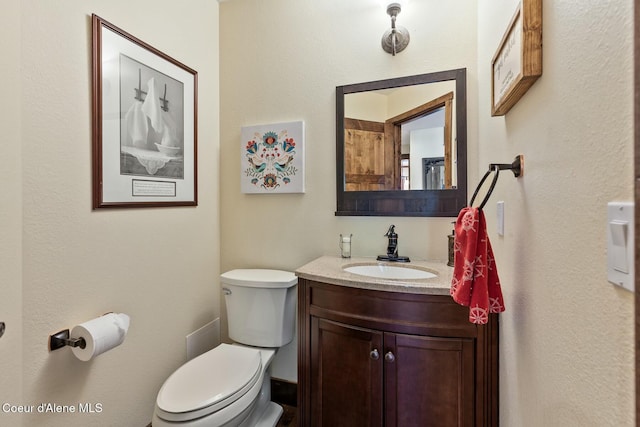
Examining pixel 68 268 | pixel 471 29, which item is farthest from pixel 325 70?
pixel 68 268

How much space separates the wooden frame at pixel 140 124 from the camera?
1.35 meters

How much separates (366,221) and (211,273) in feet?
3.72

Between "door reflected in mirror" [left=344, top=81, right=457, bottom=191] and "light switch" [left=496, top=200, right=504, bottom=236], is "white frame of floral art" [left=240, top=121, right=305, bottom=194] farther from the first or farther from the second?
"light switch" [left=496, top=200, right=504, bottom=236]

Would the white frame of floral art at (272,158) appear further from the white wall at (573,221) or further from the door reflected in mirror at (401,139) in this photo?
the white wall at (573,221)

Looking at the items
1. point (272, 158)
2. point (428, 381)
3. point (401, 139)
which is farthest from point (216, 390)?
point (401, 139)

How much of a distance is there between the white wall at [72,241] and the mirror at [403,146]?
106 centimetres

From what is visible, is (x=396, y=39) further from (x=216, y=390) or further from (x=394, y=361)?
(x=216, y=390)

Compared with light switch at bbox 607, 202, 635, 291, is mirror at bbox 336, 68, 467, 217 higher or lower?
higher

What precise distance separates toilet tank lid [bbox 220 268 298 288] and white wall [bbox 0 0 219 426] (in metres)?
0.32

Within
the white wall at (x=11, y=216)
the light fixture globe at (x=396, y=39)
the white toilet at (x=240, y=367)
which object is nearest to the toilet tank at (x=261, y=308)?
the white toilet at (x=240, y=367)

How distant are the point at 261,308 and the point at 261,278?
0.56 ft

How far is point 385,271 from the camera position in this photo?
163 centimetres

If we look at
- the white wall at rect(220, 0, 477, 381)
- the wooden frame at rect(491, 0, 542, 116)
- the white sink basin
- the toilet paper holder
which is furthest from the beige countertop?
the toilet paper holder

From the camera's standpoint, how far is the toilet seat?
3.92 ft
